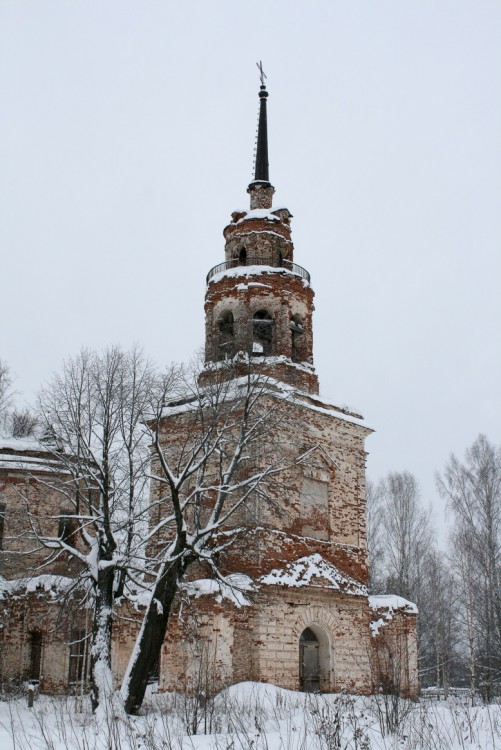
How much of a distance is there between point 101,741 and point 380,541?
24893 mm

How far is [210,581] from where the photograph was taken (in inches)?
614

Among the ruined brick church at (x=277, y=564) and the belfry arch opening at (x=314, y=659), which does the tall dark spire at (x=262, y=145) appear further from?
→ the belfry arch opening at (x=314, y=659)

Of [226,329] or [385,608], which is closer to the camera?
[385,608]

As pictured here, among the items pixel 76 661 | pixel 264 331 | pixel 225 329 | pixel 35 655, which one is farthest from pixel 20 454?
pixel 264 331

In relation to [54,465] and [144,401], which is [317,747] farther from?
[54,465]

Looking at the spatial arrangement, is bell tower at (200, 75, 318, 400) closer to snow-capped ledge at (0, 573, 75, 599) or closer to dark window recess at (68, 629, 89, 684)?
snow-capped ledge at (0, 573, 75, 599)

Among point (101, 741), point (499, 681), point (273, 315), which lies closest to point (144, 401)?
point (273, 315)

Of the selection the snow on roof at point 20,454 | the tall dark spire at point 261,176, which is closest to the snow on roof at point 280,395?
the snow on roof at point 20,454

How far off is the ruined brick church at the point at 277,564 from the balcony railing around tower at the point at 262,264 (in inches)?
2.1

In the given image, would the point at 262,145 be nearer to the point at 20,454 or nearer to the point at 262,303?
the point at 262,303

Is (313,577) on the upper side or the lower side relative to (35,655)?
upper

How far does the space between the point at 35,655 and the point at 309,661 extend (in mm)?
6711

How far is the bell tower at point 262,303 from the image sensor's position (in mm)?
18828

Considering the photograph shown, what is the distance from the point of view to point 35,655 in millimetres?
18453
